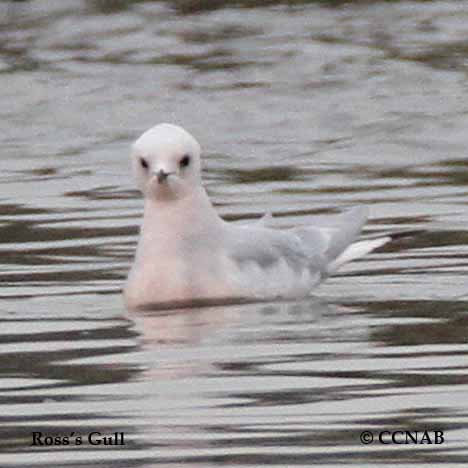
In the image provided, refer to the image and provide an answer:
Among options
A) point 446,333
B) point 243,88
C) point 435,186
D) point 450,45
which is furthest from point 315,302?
point 450,45

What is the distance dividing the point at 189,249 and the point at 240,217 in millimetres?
3055

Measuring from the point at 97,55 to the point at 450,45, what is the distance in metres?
3.46

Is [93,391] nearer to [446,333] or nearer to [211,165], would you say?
[446,333]

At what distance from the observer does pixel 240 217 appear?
49.0ft

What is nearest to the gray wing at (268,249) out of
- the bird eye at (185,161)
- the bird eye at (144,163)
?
the bird eye at (185,161)

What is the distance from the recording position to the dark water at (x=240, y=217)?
8.92m

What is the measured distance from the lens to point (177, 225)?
12008mm

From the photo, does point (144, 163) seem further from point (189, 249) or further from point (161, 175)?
point (189, 249)

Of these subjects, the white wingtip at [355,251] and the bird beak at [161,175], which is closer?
the bird beak at [161,175]

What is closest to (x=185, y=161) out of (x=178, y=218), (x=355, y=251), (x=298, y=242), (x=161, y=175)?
(x=161, y=175)

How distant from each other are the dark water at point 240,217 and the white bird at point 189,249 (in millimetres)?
124

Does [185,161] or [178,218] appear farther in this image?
[178,218]

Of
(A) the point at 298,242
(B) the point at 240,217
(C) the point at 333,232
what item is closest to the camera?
(A) the point at 298,242

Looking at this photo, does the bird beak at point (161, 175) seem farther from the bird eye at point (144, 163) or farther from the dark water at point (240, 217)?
the dark water at point (240, 217)
